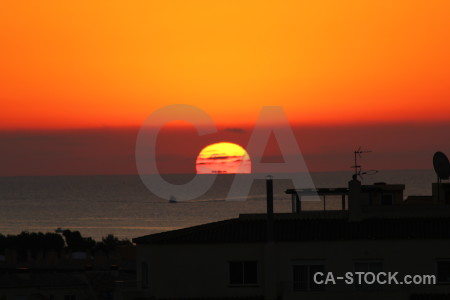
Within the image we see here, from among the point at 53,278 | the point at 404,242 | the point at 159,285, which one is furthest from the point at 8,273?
the point at 404,242

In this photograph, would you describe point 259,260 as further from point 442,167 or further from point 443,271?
point 442,167

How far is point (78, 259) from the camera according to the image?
10431 centimetres

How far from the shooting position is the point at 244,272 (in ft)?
138

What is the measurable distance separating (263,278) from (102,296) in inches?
1305

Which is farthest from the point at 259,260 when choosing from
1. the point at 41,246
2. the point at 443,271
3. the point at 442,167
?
the point at 41,246

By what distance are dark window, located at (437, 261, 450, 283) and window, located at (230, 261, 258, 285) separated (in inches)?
298

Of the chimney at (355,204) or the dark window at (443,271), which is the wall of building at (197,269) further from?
the dark window at (443,271)

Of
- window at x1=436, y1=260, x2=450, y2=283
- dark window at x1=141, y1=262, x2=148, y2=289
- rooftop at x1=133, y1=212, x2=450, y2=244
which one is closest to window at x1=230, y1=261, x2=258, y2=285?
rooftop at x1=133, y1=212, x2=450, y2=244

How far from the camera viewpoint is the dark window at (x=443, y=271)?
137 ft

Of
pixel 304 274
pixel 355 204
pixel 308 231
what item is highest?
pixel 355 204

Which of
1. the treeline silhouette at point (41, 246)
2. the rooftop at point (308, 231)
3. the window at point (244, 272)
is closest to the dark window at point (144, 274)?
the rooftop at point (308, 231)

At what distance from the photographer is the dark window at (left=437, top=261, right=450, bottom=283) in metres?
41.8

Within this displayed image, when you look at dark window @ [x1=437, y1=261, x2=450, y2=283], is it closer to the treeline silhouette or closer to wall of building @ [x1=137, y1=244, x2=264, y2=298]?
wall of building @ [x1=137, y1=244, x2=264, y2=298]

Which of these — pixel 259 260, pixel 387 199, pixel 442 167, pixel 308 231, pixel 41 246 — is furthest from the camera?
pixel 41 246
